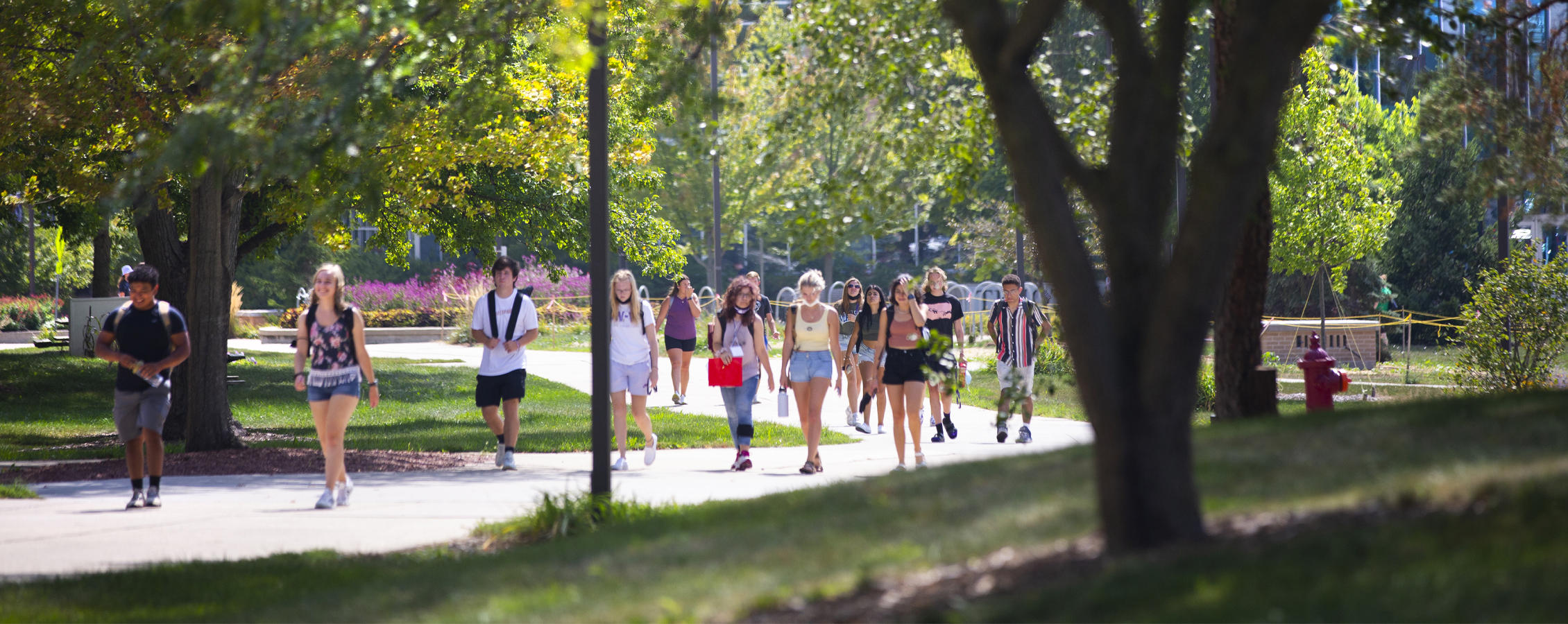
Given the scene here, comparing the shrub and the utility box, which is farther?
the shrub

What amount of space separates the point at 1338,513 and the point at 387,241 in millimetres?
13909

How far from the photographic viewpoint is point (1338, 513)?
4.24 m

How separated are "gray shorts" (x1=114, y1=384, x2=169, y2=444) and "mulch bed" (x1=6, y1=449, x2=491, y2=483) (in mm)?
2087

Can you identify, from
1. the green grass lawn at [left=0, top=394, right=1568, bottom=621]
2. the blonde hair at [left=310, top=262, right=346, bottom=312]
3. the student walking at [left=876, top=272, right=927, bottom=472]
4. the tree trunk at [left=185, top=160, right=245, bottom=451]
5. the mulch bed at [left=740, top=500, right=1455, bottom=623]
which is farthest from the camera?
the tree trunk at [left=185, top=160, right=245, bottom=451]

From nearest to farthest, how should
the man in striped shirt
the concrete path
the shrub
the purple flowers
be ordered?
the concrete path < the man in striped shirt < the shrub < the purple flowers

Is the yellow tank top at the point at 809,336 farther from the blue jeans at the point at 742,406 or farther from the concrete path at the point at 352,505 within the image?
the concrete path at the point at 352,505

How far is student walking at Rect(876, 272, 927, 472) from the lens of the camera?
10.2m

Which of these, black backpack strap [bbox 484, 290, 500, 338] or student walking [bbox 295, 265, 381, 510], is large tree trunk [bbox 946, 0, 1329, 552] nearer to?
student walking [bbox 295, 265, 381, 510]

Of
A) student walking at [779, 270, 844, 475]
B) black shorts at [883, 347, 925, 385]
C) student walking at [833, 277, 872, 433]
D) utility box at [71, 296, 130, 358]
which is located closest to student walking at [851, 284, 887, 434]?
student walking at [833, 277, 872, 433]

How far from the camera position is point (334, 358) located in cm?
845

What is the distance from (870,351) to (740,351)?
3.31 m

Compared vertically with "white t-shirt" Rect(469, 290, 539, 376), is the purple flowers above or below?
above

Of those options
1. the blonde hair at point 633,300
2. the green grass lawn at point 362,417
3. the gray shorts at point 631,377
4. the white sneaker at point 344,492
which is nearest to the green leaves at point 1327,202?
the green grass lawn at point 362,417

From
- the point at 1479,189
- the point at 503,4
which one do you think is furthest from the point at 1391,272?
the point at 503,4
